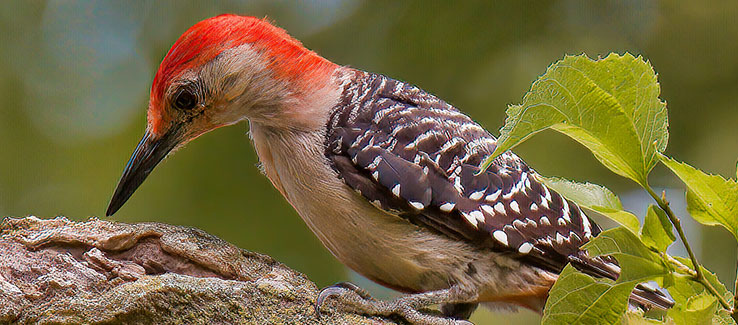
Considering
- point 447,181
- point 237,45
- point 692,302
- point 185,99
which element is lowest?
point 692,302

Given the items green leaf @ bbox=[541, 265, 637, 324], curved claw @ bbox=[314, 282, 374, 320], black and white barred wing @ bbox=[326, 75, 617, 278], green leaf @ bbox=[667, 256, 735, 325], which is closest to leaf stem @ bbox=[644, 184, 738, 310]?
green leaf @ bbox=[667, 256, 735, 325]

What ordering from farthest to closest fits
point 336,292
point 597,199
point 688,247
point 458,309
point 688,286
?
point 458,309 → point 336,292 → point 688,286 → point 597,199 → point 688,247

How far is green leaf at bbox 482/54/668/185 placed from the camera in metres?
1.43

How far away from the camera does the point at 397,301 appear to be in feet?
8.74

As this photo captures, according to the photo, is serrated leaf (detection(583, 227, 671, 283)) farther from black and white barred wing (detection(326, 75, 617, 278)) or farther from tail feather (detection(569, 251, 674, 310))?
tail feather (detection(569, 251, 674, 310))

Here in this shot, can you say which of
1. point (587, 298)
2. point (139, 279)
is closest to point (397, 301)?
point (139, 279)

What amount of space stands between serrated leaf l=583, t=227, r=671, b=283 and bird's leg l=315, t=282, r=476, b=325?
3.97 feet

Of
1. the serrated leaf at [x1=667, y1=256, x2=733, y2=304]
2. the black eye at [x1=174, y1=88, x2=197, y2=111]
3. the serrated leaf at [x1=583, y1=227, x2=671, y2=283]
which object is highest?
the black eye at [x1=174, y1=88, x2=197, y2=111]

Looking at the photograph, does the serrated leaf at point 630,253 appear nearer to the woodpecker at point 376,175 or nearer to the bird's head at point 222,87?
the woodpecker at point 376,175

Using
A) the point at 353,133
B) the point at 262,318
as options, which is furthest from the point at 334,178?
the point at 262,318

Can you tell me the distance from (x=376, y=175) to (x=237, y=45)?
837 mm

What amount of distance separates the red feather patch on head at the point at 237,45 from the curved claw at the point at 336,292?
3.19ft

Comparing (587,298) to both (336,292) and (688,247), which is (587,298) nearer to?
(688,247)

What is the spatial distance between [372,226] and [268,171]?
629 mm
